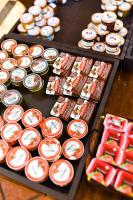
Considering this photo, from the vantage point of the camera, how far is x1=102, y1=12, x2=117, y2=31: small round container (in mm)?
1749

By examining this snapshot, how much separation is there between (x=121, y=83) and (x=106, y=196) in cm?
76

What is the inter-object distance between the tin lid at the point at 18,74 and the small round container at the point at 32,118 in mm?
237

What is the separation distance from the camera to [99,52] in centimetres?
166

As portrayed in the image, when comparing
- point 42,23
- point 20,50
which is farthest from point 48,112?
point 42,23

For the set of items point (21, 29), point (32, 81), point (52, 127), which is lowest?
point (52, 127)

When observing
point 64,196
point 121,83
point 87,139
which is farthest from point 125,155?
point 121,83

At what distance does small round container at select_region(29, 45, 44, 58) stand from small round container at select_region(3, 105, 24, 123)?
1.30ft

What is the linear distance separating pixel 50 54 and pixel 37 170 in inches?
29.7

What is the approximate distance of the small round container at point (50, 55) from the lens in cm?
167

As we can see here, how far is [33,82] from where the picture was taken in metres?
1.60

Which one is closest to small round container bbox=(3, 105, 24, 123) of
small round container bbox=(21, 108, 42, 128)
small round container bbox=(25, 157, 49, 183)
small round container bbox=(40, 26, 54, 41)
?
small round container bbox=(21, 108, 42, 128)

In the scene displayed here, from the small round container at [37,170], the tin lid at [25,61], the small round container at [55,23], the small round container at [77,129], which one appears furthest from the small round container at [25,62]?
the small round container at [37,170]

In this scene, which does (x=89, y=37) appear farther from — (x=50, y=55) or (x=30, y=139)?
(x=30, y=139)

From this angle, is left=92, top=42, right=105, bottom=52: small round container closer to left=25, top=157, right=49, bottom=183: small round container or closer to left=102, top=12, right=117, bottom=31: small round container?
left=102, top=12, right=117, bottom=31: small round container
